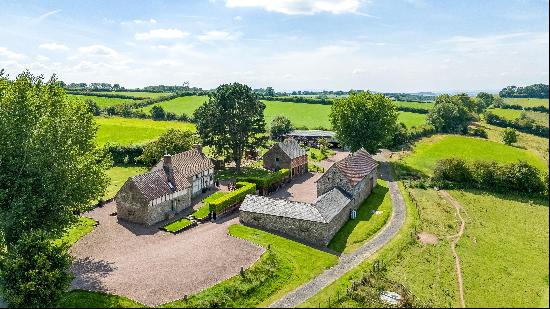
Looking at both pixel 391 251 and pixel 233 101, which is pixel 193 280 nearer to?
pixel 391 251

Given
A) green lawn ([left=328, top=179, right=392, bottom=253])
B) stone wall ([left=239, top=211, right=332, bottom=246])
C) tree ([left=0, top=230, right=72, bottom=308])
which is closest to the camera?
tree ([left=0, top=230, right=72, bottom=308])

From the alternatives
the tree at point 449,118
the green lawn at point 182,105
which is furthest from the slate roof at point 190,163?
the tree at point 449,118

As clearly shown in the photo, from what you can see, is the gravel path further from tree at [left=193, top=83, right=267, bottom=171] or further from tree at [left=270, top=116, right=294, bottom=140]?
tree at [left=270, top=116, right=294, bottom=140]

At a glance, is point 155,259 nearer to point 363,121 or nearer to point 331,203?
point 331,203

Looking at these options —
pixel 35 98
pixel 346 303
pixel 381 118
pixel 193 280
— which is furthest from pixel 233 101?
pixel 346 303

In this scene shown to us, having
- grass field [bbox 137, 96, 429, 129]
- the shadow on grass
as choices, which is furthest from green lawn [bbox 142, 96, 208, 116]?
the shadow on grass

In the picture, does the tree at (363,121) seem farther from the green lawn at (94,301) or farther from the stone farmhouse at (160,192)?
the green lawn at (94,301)

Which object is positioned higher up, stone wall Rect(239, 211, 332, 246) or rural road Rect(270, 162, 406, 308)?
stone wall Rect(239, 211, 332, 246)

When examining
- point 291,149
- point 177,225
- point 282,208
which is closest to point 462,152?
point 291,149
